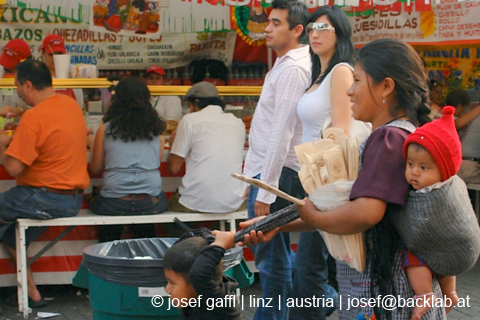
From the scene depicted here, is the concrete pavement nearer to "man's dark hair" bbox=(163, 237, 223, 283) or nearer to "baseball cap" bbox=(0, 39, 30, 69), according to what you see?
"man's dark hair" bbox=(163, 237, 223, 283)

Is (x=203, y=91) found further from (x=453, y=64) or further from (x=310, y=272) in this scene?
(x=453, y=64)

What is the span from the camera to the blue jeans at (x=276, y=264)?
341 centimetres

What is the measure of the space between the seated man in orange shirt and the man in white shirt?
1.60 metres

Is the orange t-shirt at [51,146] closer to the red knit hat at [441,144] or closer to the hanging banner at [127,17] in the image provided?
the hanging banner at [127,17]

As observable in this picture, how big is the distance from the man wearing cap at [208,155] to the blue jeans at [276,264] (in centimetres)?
115

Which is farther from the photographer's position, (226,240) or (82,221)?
(82,221)

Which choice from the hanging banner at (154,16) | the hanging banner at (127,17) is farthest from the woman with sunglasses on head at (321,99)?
the hanging banner at (127,17)

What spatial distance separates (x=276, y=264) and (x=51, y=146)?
1.96 metres

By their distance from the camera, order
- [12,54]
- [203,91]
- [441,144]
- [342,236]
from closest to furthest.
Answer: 1. [441,144]
2. [342,236]
3. [203,91]
4. [12,54]

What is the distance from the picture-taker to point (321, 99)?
2971 millimetres

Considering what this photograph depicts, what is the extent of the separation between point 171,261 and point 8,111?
3.16 meters

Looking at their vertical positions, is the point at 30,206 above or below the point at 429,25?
below

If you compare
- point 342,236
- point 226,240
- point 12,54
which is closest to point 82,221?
point 226,240

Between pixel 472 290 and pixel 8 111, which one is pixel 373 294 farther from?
pixel 8 111
